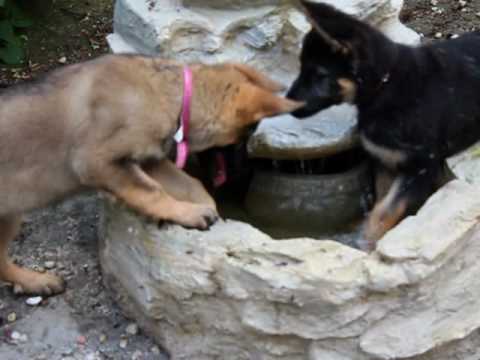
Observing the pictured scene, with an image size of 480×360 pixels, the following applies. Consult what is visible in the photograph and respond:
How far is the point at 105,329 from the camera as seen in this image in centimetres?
443

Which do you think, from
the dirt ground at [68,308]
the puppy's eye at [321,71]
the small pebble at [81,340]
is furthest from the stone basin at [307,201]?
the small pebble at [81,340]

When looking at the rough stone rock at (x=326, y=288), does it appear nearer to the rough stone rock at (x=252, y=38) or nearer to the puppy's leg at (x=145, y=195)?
the puppy's leg at (x=145, y=195)

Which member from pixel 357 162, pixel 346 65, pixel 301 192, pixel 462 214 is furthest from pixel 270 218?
pixel 462 214

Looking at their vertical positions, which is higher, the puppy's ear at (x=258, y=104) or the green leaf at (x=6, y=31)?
the puppy's ear at (x=258, y=104)

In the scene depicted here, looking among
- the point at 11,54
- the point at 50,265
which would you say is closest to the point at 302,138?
the point at 50,265

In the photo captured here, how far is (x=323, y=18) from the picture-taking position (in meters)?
4.08

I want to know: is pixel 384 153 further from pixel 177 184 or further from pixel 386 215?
pixel 177 184

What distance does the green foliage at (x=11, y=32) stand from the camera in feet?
20.5

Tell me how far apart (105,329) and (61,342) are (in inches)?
8.2

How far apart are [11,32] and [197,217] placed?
2.99m

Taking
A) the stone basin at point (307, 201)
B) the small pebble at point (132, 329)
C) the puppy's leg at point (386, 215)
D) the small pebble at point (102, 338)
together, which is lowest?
the small pebble at point (102, 338)

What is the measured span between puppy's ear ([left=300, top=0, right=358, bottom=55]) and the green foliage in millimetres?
2745

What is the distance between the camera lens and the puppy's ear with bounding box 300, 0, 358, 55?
13.3 ft

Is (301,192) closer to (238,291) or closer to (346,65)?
(346,65)
